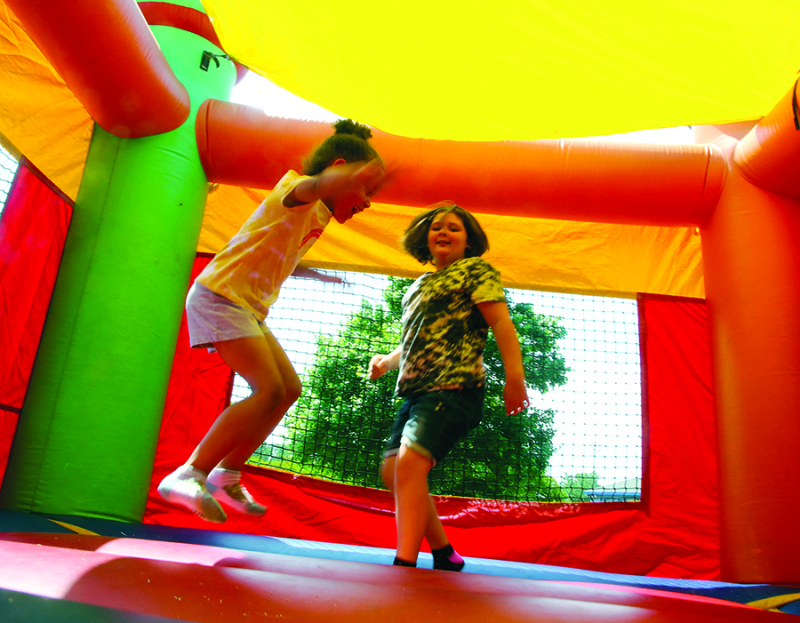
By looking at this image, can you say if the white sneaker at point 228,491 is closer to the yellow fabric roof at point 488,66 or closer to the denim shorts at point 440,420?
the denim shorts at point 440,420

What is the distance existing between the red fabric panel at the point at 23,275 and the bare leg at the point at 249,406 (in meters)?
1.03

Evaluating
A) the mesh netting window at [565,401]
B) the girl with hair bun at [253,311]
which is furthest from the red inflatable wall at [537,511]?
→ the girl with hair bun at [253,311]

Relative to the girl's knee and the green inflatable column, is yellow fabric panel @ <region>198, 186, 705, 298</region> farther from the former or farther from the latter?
the girl's knee

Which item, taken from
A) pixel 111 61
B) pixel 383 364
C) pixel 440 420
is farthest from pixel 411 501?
pixel 111 61

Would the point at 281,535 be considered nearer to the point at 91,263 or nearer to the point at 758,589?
the point at 91,263

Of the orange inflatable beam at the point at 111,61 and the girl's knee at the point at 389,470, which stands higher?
the orange inflatable beam at the point at 111,61

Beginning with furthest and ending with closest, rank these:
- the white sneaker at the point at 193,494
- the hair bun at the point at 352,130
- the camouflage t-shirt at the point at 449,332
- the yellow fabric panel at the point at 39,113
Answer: the yellow fabric panel at the point at 39,113 → the hair bun at the point at 352,130 → the camouflage t-shirt at the point at 449,332 → the white sneaker at the point at 193,494

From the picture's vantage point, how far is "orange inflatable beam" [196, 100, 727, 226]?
7.79 feet

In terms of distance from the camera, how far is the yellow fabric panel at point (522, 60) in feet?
4.68

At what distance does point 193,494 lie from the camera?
126 cm

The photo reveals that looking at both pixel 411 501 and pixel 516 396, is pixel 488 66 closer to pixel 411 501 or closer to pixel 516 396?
pixel 516 396

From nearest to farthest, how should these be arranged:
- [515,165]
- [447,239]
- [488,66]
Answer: [488,66], [447,239], [515,165]

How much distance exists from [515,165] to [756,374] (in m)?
1.20

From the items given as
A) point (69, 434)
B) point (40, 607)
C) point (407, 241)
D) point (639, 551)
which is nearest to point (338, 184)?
point (407, 241)
